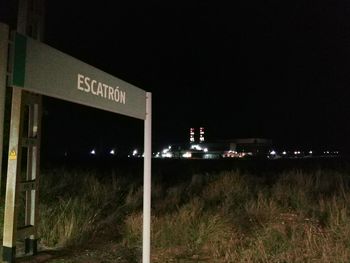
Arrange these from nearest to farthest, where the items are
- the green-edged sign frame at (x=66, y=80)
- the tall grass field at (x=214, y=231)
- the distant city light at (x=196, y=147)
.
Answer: the green-edged sign frame at (x=66, y=80) → the tall grass field at (x=214, y=231) → the distant city light at (x=196, y=147)

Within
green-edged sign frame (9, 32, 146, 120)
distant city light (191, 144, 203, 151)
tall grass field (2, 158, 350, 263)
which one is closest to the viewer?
green-edged sign frame (9, 32, 146, 120)

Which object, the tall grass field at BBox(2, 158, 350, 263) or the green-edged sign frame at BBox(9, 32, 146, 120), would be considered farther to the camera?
the tall grass field at BBox(2, 158, 350, 263)

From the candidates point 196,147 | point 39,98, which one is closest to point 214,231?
point 39,98

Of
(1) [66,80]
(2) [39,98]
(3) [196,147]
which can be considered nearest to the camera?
(1) [66,80]

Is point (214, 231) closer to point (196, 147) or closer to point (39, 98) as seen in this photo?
point (39, 98)

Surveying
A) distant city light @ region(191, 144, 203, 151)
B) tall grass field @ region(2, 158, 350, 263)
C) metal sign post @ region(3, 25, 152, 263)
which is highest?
distant city light @ region(191, 144, 203, 151)

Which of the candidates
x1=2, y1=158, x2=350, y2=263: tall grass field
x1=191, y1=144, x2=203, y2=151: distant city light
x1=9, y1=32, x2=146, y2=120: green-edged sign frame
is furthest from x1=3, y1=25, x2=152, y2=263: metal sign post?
x1=191, y1=144, x2=203, y2=151: distant city light

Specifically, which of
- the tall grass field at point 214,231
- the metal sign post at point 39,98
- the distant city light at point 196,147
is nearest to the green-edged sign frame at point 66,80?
the metal sign post at point 39,98

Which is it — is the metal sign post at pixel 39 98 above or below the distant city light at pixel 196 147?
below

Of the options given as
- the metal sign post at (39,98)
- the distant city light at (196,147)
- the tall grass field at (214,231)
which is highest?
the distant city light at (196,147)

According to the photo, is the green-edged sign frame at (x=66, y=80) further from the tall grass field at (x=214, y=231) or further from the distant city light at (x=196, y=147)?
the distant city light at (x=196, y=147)

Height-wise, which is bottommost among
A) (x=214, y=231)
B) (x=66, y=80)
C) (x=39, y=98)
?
(x=214, y=231)

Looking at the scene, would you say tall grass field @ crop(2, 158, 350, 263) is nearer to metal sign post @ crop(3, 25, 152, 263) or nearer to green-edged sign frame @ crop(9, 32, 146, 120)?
metal sign post @ crop(3, 25, 152, 263)

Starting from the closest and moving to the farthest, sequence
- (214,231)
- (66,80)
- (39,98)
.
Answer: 1. (66,80)
2. (39,98)
3. (214,231)
